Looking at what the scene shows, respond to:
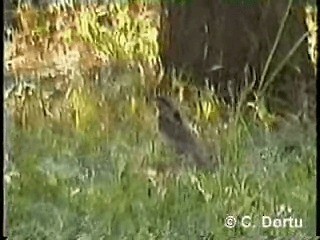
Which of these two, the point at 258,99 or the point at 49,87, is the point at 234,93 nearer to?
the point at 258,99

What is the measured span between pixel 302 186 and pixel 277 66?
141 mm

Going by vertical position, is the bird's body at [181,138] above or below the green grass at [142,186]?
above

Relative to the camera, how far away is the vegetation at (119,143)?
92 cm

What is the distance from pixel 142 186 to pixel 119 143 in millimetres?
57

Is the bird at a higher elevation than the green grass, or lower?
higher

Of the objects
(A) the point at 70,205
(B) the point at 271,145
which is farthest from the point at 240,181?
(A) the point at 70,205

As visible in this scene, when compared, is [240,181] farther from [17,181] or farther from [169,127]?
[17,181]

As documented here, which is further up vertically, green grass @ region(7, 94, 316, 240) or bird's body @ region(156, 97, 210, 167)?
bird's body @ region(156, 97, 210, 167)

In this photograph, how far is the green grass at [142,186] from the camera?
3.01 ft

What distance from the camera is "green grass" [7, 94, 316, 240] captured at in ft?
3.01

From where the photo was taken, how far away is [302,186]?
909 millimetres

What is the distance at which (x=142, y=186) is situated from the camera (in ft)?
3.05

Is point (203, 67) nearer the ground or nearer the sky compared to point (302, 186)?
nearer the sky

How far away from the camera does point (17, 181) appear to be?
0.94 m
